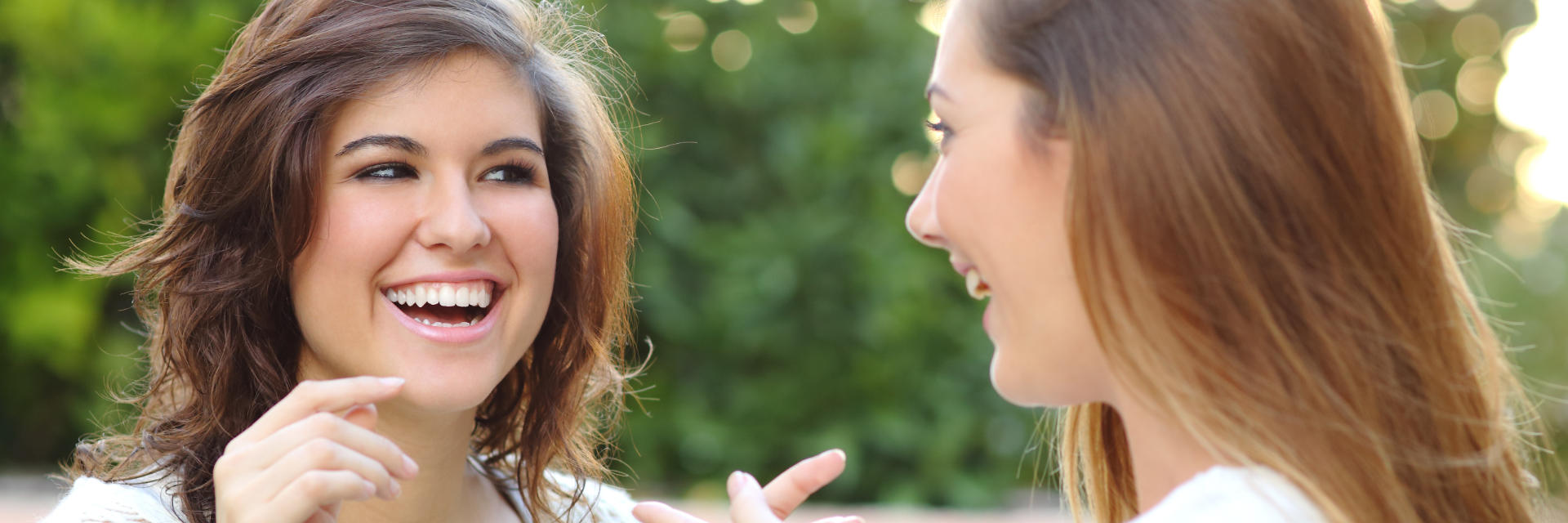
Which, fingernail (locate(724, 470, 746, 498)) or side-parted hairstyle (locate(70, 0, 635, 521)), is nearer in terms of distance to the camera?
fingernail (locate(724, 470, 746, 498))

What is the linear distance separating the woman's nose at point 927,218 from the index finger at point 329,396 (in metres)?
0.71

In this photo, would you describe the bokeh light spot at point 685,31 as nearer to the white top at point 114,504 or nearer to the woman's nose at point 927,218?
the white top at point 114,504

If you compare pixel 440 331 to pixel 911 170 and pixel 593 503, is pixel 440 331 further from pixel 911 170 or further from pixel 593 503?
pixel 911 170

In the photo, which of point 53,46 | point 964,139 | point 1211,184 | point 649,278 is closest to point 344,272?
point 964,139

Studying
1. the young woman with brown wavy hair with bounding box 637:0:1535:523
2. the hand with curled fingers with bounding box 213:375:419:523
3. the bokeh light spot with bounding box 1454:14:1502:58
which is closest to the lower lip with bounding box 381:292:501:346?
the hand with curled fingers with bounding box 213:375:419:523

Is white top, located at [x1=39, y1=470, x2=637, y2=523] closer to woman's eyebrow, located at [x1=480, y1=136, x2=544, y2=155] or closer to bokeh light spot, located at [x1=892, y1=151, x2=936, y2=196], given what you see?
woman's eyebrow, located at [x1=480, y1=136, x2=544, y2=155]

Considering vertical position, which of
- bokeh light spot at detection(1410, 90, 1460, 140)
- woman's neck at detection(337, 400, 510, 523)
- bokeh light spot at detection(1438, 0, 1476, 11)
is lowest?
bokeh light spot at detection(1410, 90, 1460, 140)

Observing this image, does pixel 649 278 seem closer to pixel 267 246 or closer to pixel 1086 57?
pixel 267 246

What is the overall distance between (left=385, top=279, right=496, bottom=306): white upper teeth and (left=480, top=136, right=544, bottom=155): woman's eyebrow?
22 cm

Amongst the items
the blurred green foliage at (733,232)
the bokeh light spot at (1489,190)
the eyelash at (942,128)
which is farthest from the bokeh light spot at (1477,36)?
the eyelash at (942,128)

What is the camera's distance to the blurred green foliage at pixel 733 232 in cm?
495

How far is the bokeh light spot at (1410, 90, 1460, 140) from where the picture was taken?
6238mm

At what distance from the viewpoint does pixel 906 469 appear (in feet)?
16.6

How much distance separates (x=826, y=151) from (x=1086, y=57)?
11.8ft
